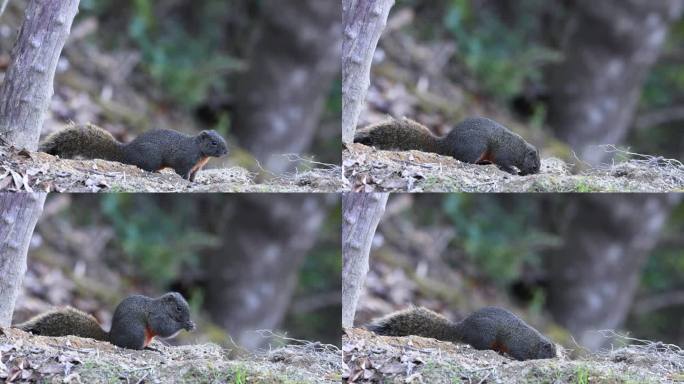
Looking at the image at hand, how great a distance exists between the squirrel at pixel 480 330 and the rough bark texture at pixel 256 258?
1.88 ft

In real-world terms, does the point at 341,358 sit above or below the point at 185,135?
below

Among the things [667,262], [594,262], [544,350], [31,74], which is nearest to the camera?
[31,74]

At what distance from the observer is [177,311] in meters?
5.42

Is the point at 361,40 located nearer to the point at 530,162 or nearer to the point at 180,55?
the point at 180,55

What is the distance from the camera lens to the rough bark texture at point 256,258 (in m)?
5.55

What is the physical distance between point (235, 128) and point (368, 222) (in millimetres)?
870

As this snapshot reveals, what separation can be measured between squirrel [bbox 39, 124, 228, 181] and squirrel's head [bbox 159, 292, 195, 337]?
25.7 inches

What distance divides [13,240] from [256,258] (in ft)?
4.16

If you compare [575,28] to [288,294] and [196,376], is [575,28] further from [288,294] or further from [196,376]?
[196,376]

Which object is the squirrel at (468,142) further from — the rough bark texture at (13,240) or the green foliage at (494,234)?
the rough bark texture at (13,240)

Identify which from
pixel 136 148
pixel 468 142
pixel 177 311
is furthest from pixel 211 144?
pixel 468 142

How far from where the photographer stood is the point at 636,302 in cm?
586

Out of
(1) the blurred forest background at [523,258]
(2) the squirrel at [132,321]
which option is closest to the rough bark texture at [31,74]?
(2) the squirrel at [132,321]

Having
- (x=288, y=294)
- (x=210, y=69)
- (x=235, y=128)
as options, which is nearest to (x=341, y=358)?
(x=288, y=294)
